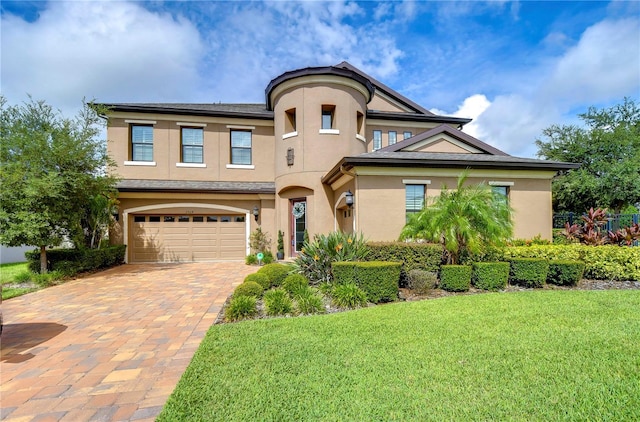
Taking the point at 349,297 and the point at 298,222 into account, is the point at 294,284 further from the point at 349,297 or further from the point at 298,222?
the point at 298,222

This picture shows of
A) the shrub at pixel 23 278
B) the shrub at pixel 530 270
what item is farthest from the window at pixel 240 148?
the shrub at pixel 530 270

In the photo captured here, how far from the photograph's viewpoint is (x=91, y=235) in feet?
40.0

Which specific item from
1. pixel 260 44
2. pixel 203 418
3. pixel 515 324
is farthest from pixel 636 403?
pixel 260 44

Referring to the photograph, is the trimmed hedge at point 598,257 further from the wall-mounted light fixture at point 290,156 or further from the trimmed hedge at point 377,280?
the wall-mounted light fixture at point 290,156

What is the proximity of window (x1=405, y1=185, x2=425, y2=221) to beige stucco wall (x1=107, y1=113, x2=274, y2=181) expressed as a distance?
7907mm

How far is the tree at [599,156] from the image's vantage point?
17.7 m

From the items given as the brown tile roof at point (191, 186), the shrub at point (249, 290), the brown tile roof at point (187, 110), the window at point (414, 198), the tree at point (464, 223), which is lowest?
the shrub at point (249, 290)

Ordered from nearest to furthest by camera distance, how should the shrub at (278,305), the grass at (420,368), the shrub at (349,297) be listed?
the grass at (420,368), the shrub at (278,305), the shrub at (349,297)

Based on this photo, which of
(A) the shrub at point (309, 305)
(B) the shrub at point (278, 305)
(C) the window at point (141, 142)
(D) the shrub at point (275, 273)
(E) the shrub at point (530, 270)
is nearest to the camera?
(B) the shrub at point (278, 305)

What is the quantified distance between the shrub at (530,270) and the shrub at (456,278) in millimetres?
1554

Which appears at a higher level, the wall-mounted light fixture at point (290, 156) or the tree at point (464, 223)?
the wall-mounted light fixture at point (290, 156)

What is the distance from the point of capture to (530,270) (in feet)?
25.6

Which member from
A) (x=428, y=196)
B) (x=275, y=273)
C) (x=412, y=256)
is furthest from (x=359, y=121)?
(x=275, y=273)

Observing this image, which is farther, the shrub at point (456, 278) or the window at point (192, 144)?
the window at point (192, 144)
